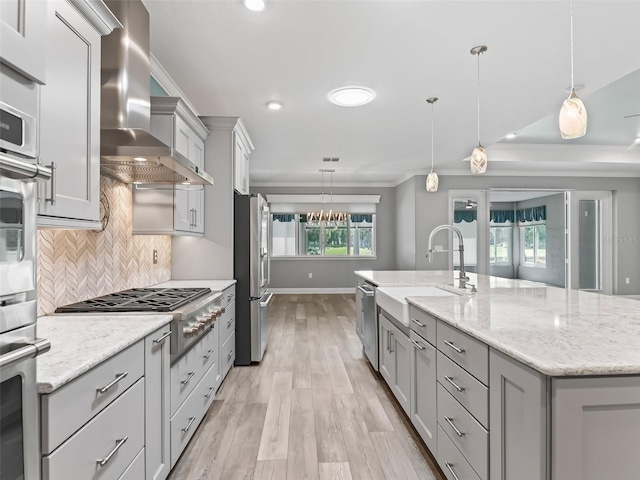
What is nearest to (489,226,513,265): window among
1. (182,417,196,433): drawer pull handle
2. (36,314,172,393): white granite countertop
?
(182,417,196,433): drawer pull handle

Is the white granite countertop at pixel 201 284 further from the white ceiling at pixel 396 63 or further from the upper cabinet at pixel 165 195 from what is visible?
the white ceiling at pixel 396 63

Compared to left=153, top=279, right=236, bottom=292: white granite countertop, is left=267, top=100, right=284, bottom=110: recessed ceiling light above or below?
above

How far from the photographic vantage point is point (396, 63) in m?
2.64

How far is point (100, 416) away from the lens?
3.83 ft

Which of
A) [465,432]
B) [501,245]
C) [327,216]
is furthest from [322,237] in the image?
[465,432]

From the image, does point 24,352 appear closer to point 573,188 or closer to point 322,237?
point 322,237

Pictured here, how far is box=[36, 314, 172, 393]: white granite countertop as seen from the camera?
983 millimetres

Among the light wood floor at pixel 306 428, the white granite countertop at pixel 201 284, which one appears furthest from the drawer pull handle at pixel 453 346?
the white granite countertop at pixel 201 284

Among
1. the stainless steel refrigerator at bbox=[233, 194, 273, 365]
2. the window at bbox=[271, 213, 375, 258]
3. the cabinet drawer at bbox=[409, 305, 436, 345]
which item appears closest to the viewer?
the cabinet drawer at bbox=[409, 305, 436, 345]

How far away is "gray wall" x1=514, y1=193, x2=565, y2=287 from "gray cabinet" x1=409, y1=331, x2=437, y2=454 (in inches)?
296

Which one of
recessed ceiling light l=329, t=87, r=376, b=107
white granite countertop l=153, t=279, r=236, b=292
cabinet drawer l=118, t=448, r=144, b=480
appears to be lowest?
cabinet drawer l=118, t=448, r=144, b=480

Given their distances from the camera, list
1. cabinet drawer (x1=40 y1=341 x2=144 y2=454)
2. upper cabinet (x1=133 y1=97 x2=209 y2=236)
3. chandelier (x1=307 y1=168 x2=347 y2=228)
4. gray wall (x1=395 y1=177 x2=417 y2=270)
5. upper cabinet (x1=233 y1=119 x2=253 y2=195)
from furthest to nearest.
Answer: chandelier (x1=307 y1=168 x2=347 y2=228) < gray wall (x1=395 y1=177 x2=417 y2=270) < upper cabinet (x1=233 y1=119 x2=253 y2=195) < upper cabinet (x1=133 y1=97 x2=209 y2=236) < cabinet drawer (x1=40 y1=341 x2=144 y2=454)

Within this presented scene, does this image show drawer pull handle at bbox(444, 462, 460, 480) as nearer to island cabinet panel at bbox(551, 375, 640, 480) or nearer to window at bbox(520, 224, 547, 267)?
island cabinet panel at bbox(551, 375, 640, 480)

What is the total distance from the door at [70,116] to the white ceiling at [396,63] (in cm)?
79
